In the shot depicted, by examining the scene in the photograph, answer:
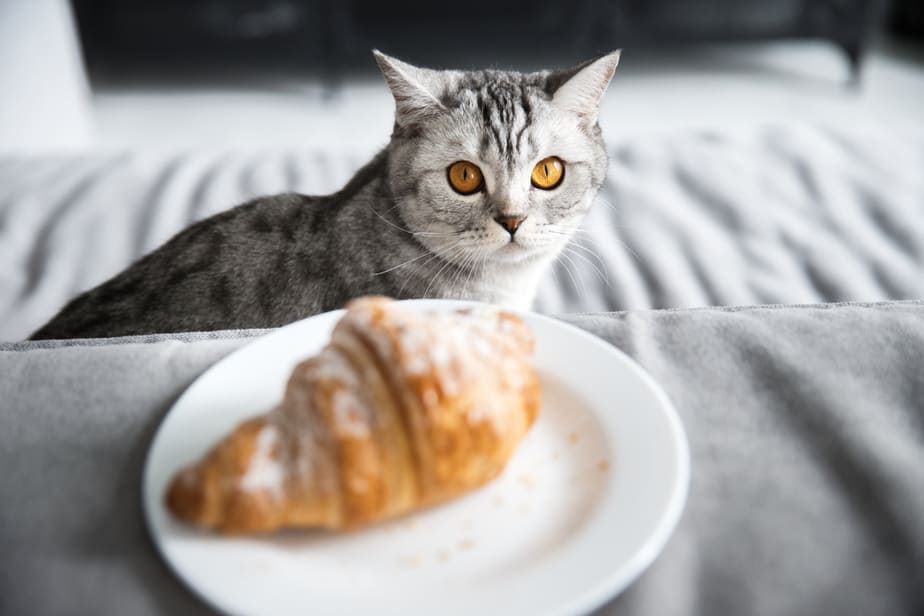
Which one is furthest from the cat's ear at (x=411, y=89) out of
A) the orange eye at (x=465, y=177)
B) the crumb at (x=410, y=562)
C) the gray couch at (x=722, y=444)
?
the crumb at (x=410, y=562)

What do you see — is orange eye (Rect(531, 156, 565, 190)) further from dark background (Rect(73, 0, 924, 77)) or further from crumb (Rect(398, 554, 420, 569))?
dark background (Rect(73, 0, 924, 77))

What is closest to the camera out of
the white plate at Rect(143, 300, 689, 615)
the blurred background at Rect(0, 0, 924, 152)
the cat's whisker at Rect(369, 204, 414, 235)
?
the white plate at Rect(143, 300, 689, 615)

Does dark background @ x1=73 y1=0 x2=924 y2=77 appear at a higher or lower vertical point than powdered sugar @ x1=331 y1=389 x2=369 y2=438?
lower

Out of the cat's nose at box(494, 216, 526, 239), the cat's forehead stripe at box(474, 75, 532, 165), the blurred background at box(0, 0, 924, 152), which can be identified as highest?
the cat's forehead stripe at box(474, 75, 532, 165)

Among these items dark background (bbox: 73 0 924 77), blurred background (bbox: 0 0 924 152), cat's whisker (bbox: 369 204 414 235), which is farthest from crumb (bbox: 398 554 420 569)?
dark background (bbox: 73 0 924 77)

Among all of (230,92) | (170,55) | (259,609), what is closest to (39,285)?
(259,609)

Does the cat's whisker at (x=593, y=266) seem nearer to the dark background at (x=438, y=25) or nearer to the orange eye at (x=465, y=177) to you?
the orange eye at (x=465, y=177)

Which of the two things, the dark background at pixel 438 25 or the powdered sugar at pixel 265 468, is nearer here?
the powdered sugar at pixel 265 468

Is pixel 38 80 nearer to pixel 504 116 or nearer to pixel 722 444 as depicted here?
pixel 504 116
